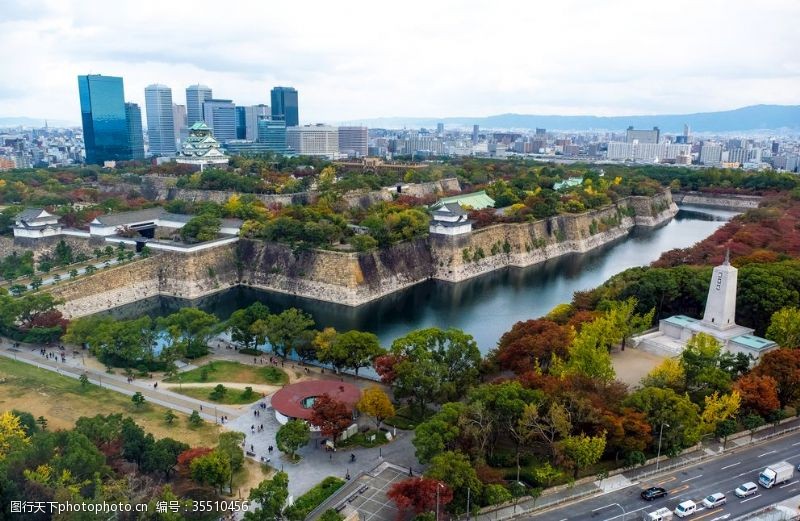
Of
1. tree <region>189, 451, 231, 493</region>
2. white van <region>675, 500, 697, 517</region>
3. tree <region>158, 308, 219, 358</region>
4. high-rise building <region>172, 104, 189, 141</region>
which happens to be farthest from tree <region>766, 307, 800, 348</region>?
high-rise building <region>172, 104, 189, 141</region>

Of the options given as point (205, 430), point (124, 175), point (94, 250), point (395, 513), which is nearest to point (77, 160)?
point (124, 175)

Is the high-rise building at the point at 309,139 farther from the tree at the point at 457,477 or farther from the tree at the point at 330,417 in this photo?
the tree at the point at 457,477

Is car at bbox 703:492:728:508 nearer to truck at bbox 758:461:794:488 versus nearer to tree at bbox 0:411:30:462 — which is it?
truck at bbox 758:461:794:488

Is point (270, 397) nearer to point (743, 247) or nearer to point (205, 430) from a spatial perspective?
point (205, 430)

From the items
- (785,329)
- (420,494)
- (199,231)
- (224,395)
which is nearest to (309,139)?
(199,231)

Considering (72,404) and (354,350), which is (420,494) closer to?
(354,350)

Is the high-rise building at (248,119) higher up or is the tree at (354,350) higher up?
the high-rise building at (248,119)

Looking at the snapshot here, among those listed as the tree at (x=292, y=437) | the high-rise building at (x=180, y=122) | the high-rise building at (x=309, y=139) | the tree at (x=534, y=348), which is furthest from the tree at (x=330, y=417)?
the high-rise building at (x=180, y=122)
